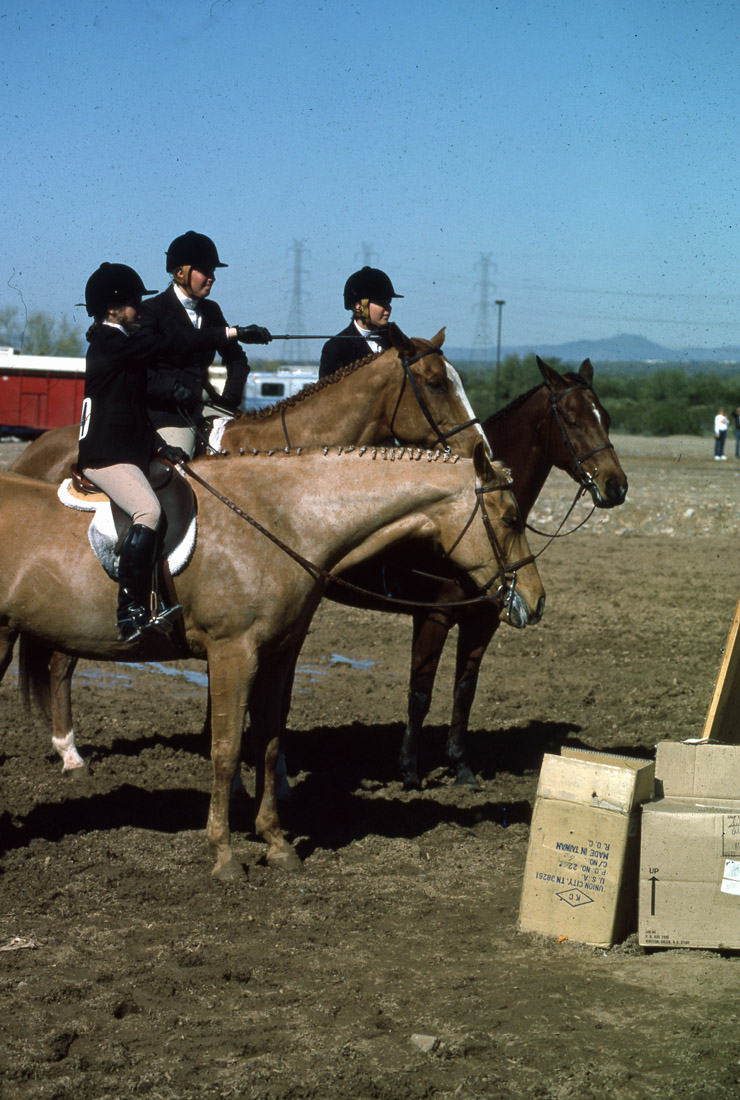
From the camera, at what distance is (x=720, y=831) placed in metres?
4.52

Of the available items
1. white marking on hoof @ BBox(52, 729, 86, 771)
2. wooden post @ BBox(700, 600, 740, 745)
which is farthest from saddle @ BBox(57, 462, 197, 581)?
wooden post @ BBox(700, 600, 740, 745)

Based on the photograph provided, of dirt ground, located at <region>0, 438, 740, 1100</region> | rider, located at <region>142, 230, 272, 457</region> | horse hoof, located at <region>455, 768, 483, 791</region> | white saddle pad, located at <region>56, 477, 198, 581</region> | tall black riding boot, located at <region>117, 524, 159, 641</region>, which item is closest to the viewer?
dirt ground, located at <region>0, 438, 740, 1100</region>

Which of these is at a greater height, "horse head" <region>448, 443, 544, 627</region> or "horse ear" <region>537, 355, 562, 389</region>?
"horse ear" <region>537, 355, 562, 389</region>

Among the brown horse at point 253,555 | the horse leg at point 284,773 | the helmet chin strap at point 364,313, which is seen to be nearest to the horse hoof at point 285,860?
the brown horse at point 253,555

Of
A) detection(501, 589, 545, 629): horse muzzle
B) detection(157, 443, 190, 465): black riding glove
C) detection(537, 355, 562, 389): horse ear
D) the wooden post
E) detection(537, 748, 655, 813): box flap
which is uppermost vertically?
detection(537, 355, 562, 389): horse ear

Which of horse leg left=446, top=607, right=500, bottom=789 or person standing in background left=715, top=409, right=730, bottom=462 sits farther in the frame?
person standing in background left=715, top=409, right=730, bottom=462

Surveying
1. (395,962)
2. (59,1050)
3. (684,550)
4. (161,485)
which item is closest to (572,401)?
(161,485)

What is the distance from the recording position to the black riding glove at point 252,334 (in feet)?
19.2

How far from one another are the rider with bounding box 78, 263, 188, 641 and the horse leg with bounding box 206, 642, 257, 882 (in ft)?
1.28

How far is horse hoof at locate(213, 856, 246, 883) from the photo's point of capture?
536cm

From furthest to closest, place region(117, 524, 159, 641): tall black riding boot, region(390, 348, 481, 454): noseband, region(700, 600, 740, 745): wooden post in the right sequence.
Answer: region(390, 348, 481, 454): noseband
region(700, 600, 740, 745): wooden post
region(117, 524, 159, 641): tall black riding boot

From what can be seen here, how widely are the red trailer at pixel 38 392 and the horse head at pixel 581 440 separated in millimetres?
36370

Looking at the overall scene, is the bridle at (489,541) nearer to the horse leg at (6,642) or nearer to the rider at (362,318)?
the horse leg at (6,642)

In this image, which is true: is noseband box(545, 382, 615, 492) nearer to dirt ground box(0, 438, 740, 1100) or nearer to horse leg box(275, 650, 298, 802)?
dirt ground box(0, 438, 740, 1100)
